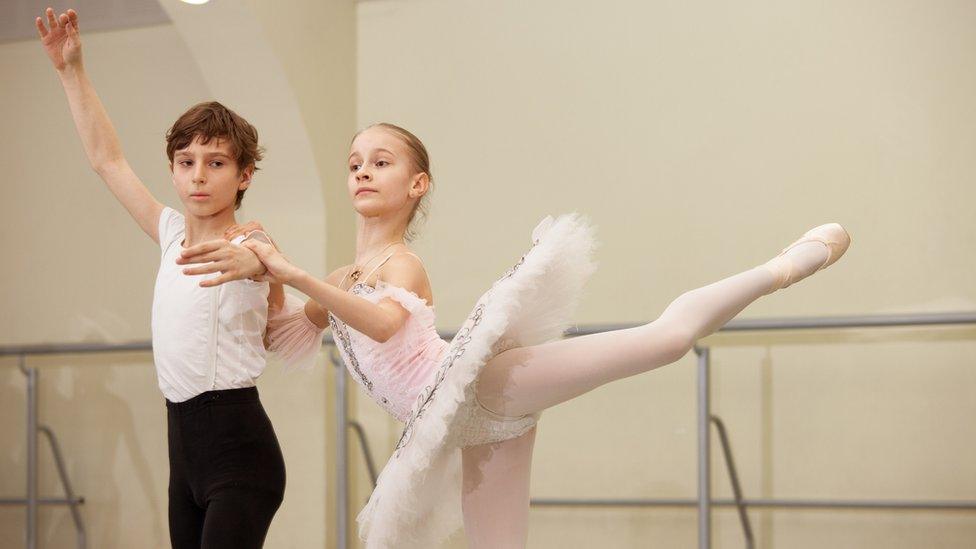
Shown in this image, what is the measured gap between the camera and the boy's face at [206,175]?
6.54 feet

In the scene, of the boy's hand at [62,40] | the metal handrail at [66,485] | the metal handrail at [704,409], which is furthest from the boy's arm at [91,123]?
the metal handrail at [66,485]

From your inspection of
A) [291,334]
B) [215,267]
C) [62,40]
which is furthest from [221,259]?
[62,40]

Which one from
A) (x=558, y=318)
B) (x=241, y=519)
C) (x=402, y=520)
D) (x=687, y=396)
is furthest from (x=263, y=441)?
(x=687, y=396)

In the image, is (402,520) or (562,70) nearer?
(402,520)

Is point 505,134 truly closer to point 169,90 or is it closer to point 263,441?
point 169,90

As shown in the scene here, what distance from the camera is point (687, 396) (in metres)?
3.84

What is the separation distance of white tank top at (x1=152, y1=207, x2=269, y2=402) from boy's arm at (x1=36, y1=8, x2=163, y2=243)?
17 cm

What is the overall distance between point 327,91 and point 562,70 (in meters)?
0.88

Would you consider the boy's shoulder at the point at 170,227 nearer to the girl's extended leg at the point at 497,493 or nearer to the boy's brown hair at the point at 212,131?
the boy's brown hair at the point at 212,131

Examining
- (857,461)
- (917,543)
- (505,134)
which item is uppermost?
(505,134)

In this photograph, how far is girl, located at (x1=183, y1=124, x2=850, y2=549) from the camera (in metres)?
1.78

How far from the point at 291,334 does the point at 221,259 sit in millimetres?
453

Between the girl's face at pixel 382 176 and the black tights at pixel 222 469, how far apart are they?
1.35ft

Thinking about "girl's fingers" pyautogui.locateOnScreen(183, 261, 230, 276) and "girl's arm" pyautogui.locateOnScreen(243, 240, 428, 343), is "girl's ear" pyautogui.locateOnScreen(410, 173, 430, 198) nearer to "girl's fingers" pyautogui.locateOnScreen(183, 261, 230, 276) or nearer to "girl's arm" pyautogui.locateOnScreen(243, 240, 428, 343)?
"girl's arm" pyautogui.locateOnScreen(243, 240, 428, 343)
